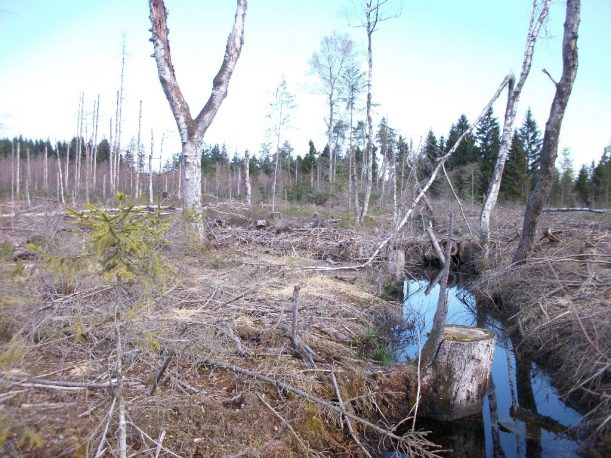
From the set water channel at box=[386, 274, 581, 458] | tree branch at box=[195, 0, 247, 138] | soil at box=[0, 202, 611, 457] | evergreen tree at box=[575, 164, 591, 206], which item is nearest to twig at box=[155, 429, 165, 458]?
soil at box=[0, 202, 611, 457]

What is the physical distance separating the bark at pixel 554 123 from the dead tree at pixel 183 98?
6.06 meters

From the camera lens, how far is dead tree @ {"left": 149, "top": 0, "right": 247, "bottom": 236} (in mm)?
8195

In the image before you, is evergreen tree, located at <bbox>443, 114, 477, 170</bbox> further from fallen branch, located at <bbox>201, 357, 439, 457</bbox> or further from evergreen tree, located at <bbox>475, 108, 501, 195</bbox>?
fallen branch, located at <bbox>201, 357, 439, 457</bbox>

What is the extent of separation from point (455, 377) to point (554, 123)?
488 cm

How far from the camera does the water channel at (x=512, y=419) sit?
3660 millimetres

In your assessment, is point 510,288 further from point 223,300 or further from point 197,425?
point 197,425

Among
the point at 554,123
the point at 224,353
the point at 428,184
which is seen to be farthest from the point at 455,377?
the point at 554,123

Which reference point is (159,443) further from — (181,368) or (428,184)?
(428,184)

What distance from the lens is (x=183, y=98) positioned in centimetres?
868

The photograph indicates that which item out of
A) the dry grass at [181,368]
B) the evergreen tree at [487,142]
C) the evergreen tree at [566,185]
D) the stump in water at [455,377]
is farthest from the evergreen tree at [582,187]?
the dry grass at [181,368]

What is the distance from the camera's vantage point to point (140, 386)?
2.90 m

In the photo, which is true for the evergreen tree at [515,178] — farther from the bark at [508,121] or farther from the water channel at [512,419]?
the water channel at [512,419]

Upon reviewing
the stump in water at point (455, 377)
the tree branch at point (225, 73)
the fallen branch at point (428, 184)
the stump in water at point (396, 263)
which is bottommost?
the stump in water at point (455, 377)

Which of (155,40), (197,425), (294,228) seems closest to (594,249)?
(197,425)
